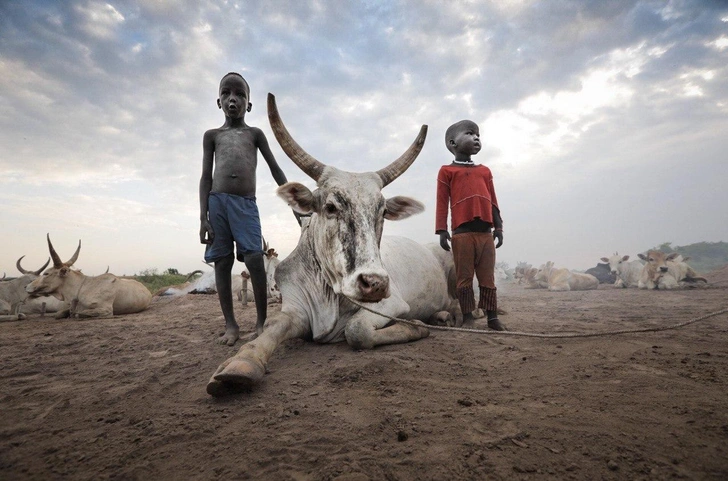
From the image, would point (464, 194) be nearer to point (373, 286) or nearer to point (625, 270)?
point (373, 286)

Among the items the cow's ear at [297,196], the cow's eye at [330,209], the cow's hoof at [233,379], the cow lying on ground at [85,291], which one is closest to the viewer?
the cow's hoof at [233,379]

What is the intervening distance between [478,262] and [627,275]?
1357 centimetres

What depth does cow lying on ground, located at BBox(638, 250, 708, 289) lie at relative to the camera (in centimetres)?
1117

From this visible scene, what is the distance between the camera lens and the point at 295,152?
320 cm

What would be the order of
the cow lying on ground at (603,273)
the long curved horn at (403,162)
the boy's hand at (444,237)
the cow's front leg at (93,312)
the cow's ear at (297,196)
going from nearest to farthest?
the cow's ear at (297,196) < the long curved horn at (403,162) < the boy's hand at (444,237) < the cow's front leg at (93,312) < the cow lying on ground at (603,273)

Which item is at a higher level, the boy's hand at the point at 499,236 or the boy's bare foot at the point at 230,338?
the boy's hand at the point at 499,236

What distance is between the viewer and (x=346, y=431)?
1598 millimetres

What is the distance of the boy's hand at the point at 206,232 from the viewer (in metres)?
3.58

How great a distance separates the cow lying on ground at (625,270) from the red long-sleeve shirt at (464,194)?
12.7 metres

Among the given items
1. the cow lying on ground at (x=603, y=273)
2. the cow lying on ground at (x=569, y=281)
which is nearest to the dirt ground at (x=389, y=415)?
the cow lying on ground at (x=569, y=281)

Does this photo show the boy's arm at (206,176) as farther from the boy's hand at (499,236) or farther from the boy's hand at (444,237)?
the boy's hand at (499,236)

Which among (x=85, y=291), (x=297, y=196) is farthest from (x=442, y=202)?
(x=85, y=291)

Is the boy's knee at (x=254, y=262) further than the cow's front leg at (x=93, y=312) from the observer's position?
No

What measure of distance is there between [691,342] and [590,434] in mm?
2437
